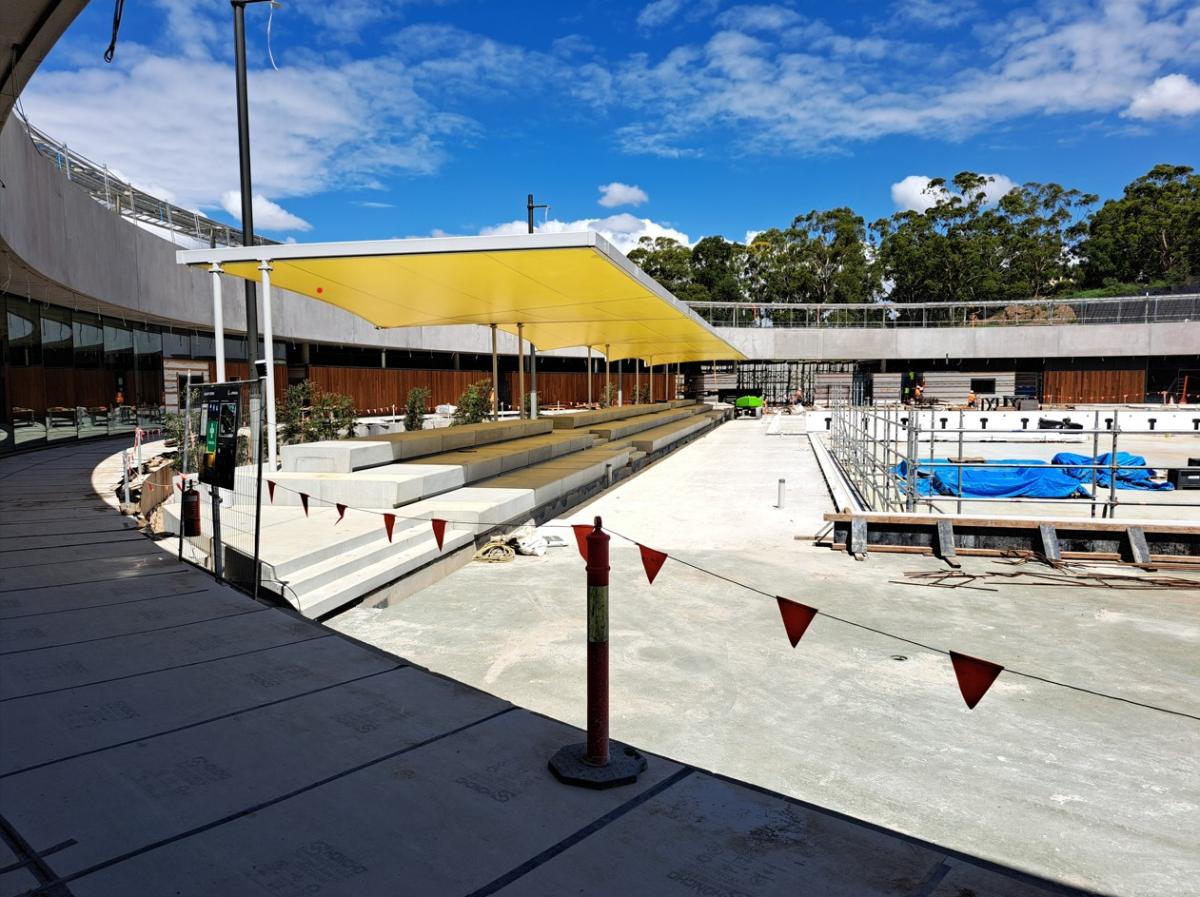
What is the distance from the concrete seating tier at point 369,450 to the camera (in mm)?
11906

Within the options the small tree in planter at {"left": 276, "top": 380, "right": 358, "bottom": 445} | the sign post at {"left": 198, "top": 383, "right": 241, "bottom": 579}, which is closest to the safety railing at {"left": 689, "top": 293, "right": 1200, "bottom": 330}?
the small tree in planter at {"left": 276, "top": 380, "right": 358, "bottom": 445}

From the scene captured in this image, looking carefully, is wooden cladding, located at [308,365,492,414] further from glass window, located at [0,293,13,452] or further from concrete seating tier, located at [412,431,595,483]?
glass window, located at [0,293,13,452]

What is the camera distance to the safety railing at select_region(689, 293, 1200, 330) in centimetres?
5706

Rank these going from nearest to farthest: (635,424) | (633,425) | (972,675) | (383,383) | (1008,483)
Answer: (972,675), (1008,483), (633,425), (635,424), (383,383)

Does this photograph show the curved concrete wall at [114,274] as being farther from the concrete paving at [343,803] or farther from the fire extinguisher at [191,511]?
the concrete paving at [343,803]

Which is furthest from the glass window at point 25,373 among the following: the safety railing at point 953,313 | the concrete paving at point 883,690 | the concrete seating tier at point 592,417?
the safety railing at point 953,313

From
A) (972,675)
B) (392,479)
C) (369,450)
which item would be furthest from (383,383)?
(972,675)

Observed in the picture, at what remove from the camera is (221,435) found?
713 cm

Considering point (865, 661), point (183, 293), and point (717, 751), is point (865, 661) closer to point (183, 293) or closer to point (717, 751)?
point (717, 751)

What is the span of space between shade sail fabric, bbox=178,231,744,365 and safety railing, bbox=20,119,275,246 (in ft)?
→ 13.5

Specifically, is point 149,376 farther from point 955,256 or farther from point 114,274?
point 955,256

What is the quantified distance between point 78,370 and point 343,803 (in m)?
22.4

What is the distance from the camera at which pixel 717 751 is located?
485 centimetres

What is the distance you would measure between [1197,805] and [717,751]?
8.70ft
